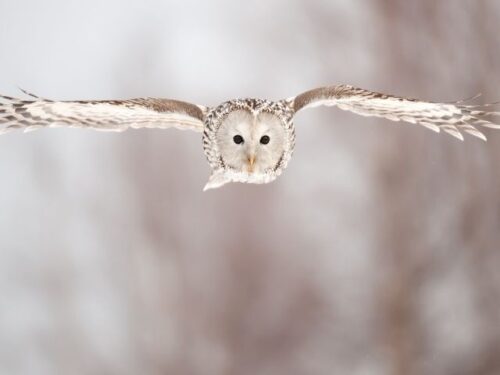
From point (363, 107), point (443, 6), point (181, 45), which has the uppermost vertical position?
point (443, 6)

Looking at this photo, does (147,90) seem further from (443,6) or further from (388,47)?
(443,6)

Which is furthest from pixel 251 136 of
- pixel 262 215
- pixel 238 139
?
pixel 262 215

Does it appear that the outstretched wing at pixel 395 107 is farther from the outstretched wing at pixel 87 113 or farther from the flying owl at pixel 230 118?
the outstretched wing at pixel 87 113

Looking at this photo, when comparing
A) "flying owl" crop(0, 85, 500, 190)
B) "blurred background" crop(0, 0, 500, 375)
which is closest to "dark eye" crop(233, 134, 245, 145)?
"flying owl" crop(0, 85, 500, 190)

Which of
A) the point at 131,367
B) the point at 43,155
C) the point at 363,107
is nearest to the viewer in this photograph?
the point at 363,107

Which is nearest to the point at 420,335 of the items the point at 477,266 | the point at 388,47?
the point at 477,266

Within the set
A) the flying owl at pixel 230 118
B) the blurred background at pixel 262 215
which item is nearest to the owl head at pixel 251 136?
the flying owl at pixel 230 118

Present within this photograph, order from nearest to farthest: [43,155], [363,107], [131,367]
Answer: [363,107] → [43,155] → [131,367]

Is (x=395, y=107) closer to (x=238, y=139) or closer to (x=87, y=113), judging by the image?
(x=238, y=139)
